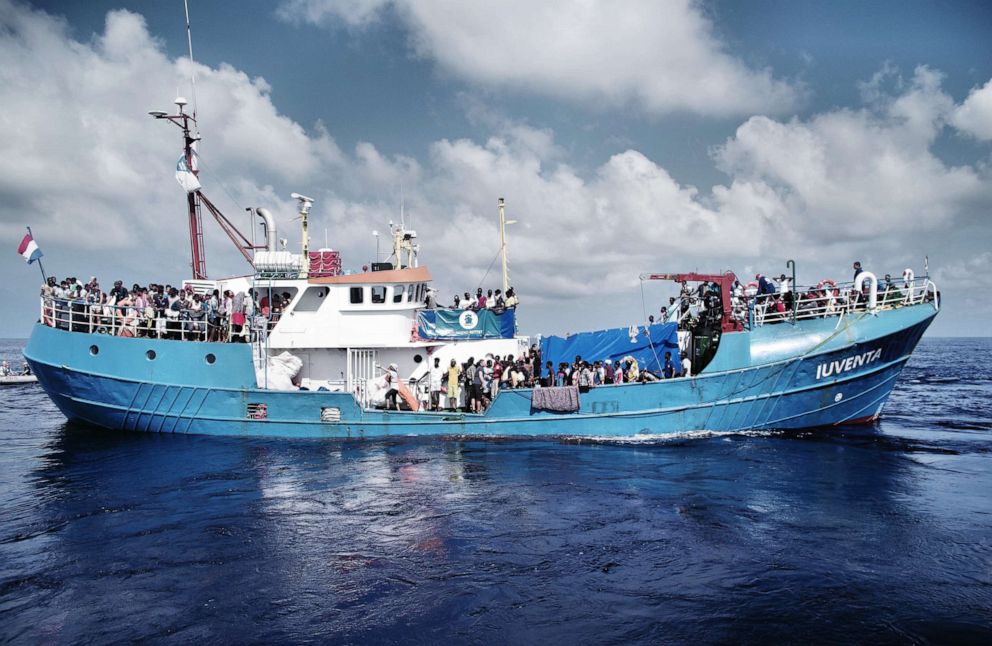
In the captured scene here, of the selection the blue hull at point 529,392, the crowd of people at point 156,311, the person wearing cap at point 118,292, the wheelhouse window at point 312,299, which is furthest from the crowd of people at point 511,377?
the person wearing cap at point 118,292

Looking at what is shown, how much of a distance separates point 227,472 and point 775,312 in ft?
51.3

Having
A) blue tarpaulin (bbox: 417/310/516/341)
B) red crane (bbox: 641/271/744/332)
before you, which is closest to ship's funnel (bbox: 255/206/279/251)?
blue tarpaulin (bbox: 417/310/516/341)

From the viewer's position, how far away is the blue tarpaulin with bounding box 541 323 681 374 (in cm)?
1855

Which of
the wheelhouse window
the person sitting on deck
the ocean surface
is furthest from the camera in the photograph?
the wheelhouse window

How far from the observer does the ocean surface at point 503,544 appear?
7.21 meters

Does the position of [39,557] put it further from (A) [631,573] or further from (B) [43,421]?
(B) [43,421]

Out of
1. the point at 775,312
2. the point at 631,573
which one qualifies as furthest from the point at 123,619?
the point at 775,312

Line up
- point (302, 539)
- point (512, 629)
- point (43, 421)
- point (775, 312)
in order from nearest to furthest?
point (512, 629)
point (302, 539)
point (775, 312)
point (43, 421)

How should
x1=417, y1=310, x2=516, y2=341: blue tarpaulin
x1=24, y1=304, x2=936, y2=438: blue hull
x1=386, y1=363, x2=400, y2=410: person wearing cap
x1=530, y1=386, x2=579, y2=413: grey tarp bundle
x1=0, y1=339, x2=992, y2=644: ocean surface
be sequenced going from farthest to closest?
x1=417, y1=310, x2=516, y2=341: blue tarpaulin < x1=386, y1=363, x2=400, y2=410: person wearing cap < x1=530, y1=386, x2=579, y2=413: grey tarp bundle < x1=24, y1=304, x2=936, y2=438: blue hull < x1=0, y1=339, x2=992, y2=644: ocean surface

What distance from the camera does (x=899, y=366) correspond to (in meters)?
18.6

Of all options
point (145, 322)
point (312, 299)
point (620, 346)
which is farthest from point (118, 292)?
point (620, 346)

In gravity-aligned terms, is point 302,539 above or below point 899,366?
below

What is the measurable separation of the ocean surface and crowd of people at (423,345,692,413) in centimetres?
194

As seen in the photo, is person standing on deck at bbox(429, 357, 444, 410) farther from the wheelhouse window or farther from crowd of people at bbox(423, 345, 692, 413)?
the wheelhouse window
